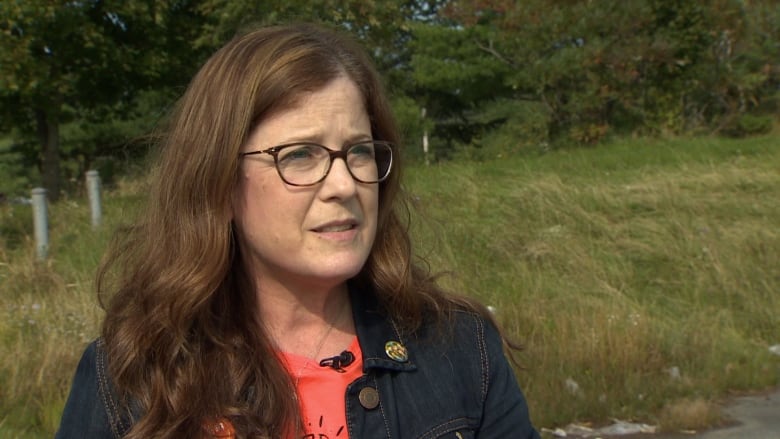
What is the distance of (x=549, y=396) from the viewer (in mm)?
5180

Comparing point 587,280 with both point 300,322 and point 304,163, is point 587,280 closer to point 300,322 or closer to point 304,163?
point 300,322

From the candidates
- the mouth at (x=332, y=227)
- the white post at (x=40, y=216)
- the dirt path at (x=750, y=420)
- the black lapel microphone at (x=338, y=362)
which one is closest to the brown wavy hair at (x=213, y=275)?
the black lapel microphone at (x=338, y=362)

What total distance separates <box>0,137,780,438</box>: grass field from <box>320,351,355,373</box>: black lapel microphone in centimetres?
72

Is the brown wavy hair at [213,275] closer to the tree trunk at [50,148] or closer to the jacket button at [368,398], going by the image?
the jacket button at [368,398]

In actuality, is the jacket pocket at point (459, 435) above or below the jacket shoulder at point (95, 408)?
below

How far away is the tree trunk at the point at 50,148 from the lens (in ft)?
58.0

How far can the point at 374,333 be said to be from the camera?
6.79ft

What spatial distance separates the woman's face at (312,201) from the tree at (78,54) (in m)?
13.8

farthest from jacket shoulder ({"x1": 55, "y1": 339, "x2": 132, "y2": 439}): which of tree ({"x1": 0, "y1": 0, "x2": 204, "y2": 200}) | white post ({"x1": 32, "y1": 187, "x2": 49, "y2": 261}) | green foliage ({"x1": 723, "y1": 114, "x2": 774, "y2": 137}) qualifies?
green foliage ({"x1": 723, "y1": 114, "x2": 774, "y2": 137})

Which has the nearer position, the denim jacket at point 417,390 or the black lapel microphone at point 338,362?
the denim jacket at point 417,390

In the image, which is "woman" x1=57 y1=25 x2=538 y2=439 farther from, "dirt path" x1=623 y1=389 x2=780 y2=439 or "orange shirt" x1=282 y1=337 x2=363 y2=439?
"dirt path" x1=623 y1=389 x2=780 y2=439

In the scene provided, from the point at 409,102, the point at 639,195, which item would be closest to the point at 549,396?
the point at 639,195

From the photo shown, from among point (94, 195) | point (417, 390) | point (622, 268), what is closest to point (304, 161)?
point (417, 390)

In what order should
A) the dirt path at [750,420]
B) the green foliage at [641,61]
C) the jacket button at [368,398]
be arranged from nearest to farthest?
the jacket button at [368,398]
the dirt path at [750,420]
the green foliage at [641,61]
